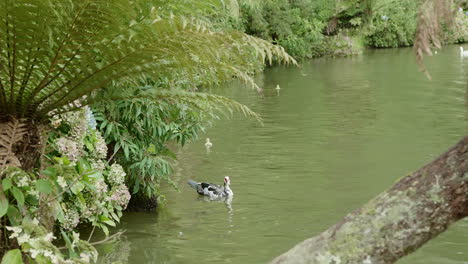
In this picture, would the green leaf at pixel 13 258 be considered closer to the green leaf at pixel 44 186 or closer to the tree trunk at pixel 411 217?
the green leaf at pixel 44 186

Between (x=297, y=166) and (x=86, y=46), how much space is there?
6078 mm

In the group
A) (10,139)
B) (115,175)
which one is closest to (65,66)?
(10,139)

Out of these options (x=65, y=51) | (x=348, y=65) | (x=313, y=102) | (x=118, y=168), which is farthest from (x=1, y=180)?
(x=348, y=65)

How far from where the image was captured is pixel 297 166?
920 centimetres

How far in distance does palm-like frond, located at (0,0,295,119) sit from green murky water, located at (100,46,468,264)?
1.37 metres

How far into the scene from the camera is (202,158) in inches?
389

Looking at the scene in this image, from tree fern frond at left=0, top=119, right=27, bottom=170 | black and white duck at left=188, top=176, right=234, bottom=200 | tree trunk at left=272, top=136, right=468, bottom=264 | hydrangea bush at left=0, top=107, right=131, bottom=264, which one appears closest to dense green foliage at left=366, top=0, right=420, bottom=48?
black and white duck at left=188, top=176, right=234, bottom=200

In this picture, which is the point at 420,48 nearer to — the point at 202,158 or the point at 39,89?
the point at 39,89

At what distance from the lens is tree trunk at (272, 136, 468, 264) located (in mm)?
1882

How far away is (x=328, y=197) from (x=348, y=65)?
18267 mm

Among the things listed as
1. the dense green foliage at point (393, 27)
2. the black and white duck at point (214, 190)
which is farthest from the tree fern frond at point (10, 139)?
the dense green foliage at point (393, 27)

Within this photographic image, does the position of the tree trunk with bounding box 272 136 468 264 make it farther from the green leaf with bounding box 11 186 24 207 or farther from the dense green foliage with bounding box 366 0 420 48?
the dense green foliage with bounding box 366 0 420 48

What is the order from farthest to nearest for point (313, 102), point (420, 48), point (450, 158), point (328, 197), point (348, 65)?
point (348, 65), point (313, 102), point (328, 197), point (450, 158), point (420, 48)

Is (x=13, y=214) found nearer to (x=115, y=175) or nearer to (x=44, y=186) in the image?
(x=44, y=186)
